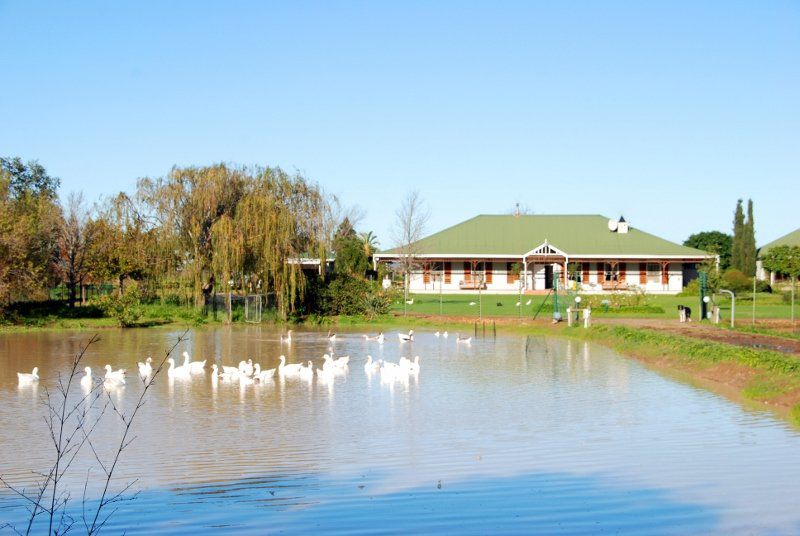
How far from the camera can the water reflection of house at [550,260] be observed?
193ft

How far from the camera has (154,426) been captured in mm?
14828

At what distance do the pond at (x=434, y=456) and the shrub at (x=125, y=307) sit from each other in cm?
1571

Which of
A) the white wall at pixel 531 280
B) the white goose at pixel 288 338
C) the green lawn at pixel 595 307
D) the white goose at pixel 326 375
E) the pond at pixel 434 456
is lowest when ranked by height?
the pond at pixel 434 456

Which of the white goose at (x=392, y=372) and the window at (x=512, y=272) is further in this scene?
the window at (x=512, y=272)

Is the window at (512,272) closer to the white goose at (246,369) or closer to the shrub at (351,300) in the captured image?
the shrub at (351,300)

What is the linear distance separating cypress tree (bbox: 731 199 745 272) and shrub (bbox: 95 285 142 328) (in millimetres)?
45359

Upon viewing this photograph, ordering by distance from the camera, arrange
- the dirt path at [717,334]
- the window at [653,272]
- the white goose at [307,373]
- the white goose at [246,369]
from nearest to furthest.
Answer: the white goose at [246,369], the white goose at [307,373], the dirt path at [717,334], the window at [653,272]

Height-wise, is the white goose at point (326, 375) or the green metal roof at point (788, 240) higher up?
the green metal roof at point (788, 240)

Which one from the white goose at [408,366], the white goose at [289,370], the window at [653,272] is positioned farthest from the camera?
the window at [653,272]

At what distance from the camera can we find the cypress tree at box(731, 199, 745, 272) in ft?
220

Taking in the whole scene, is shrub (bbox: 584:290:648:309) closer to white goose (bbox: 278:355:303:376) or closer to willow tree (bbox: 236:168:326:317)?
willow tree (bbox: 236:168:326:317)

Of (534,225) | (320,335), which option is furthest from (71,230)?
(534,225)

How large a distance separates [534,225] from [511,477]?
5506 centimetres

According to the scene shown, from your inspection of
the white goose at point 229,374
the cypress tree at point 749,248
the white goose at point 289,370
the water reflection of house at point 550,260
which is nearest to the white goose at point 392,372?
the white goose at point 289,370
